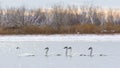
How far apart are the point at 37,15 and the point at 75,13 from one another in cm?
680

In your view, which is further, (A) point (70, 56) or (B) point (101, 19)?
(B) point (101, 19)

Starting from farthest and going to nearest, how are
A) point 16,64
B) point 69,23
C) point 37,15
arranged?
1. point 37,15
2. point 69,23
3. point 16,64

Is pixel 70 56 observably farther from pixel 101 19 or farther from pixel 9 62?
pixel 101 19

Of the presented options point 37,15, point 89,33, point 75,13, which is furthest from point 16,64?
point 37,15

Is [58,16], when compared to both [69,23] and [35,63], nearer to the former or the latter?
[69,23]

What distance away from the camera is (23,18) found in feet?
183

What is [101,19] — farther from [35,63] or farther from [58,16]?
[35,63]

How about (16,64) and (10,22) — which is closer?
(16,64)

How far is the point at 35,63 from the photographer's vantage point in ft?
51.4

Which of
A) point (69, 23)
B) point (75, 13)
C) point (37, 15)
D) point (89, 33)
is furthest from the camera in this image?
point (37, 15)

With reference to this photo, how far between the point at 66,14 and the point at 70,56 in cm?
3636

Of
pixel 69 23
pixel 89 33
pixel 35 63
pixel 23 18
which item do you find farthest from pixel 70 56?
pixel 23 18

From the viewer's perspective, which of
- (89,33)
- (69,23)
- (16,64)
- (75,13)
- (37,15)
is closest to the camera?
(16,64)

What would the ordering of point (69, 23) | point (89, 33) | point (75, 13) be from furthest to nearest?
point (75, 13) → point (69, 23) → point (89, 33)
